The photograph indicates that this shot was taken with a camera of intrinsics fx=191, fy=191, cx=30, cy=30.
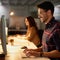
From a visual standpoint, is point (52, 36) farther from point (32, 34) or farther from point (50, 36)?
point (32, 34)

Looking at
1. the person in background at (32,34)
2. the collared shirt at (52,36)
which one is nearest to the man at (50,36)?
the collared shirt at (52,36)

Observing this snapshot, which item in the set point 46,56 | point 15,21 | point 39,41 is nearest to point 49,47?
point 46,56

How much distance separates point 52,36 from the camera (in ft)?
6.50

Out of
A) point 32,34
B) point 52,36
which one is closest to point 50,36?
point 52,36

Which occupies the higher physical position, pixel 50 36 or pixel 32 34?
pixel 50 36

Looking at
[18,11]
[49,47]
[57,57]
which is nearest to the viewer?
[57,57]

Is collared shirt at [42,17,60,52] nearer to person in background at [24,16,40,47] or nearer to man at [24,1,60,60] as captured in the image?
man at [24,1,60,60]

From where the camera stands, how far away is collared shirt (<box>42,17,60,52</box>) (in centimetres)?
193

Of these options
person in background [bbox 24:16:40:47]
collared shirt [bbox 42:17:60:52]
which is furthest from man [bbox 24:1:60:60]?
person in background [bbox 24:16:40:47]

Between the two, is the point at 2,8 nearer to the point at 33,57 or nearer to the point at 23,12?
the point at 23,12

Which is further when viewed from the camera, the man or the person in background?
the person in background

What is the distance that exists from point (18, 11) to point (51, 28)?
605 inches

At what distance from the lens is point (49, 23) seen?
209 cm

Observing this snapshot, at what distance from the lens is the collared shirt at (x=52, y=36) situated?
193cm
